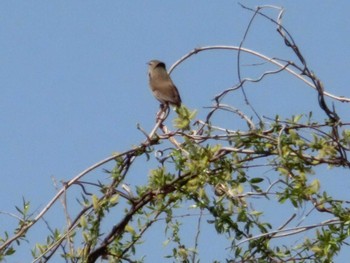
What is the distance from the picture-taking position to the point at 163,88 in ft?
19.3

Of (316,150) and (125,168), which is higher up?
(316,150)

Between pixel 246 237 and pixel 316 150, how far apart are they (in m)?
0.42

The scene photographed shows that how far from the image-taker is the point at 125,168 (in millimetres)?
4219

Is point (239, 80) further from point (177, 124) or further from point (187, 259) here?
point (187, 259)

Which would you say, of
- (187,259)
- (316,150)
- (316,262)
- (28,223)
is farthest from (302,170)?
(28,223)

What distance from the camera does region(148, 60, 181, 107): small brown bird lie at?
5.61 metres

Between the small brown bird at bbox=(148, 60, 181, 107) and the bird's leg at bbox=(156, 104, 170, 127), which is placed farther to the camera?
the small brown bird at bbox=(148, 60, 181, 107)

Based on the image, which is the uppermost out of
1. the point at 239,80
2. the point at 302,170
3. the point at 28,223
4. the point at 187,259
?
the point at 239,80

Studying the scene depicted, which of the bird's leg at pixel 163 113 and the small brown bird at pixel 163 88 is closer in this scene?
the bird's leg at pixel 163 113

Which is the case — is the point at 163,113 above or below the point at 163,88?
below

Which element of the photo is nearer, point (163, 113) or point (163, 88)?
point (163, 113)

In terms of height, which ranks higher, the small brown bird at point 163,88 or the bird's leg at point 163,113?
the small brown bird at point 163,88

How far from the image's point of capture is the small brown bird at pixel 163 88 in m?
5.61

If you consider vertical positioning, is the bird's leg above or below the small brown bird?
below
